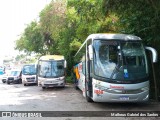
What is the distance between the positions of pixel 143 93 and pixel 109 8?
477 centimetres

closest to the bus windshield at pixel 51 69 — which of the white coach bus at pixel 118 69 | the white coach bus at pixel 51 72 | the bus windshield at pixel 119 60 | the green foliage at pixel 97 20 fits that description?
the white coach bus at pixel 51 72

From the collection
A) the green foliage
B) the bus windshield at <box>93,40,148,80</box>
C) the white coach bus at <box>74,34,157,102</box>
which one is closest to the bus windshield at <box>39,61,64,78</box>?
the green foliage

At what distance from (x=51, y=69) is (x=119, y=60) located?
1174 centimetres

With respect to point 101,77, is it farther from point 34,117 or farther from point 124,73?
point 34,117

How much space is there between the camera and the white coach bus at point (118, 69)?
493 inches

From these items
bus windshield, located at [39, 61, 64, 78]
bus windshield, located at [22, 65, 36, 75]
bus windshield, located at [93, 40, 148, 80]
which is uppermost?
bus windshield, located at [93, 40, 148, 80]

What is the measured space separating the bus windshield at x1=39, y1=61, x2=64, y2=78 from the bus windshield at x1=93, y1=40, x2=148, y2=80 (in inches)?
424

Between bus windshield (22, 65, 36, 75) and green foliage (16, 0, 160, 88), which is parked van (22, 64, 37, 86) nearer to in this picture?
bus windshield (22, 65, 36, 75)

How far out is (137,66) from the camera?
42.5ft

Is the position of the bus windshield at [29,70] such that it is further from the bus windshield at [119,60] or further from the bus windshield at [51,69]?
the bus windshield at [119,60]

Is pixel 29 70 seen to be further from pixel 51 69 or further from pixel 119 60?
pixel 119 60

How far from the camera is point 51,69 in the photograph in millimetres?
24016

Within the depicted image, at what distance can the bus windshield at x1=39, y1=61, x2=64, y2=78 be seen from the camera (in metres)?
23.7

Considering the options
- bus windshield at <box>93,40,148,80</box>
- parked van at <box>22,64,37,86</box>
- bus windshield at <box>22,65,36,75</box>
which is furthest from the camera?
bus windshield at <box>22,65,36,75</box>
